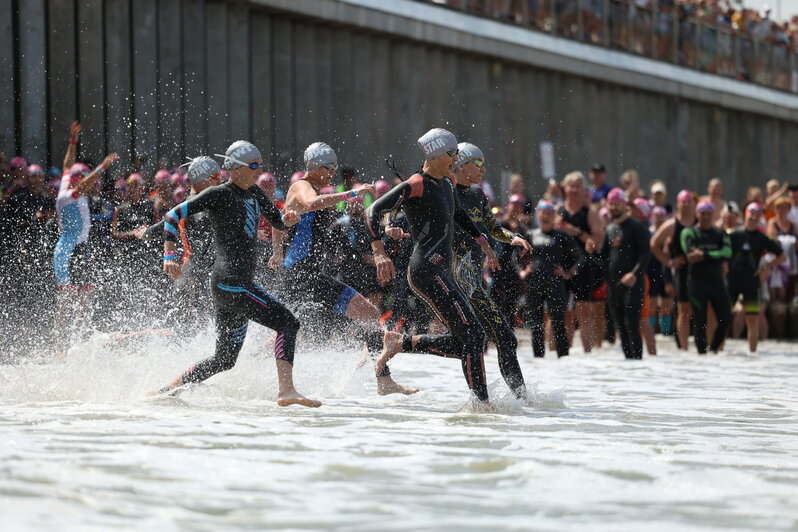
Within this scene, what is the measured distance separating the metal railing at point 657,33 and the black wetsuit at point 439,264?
13514mm

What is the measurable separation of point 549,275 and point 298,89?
677cm

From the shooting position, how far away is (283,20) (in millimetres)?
20219

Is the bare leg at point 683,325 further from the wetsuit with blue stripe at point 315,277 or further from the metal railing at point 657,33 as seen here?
the wetsuit with blue stripe at point 315,277

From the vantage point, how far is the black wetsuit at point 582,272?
15.6m

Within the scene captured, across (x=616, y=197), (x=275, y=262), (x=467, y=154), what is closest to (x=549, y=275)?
(x=616, y=197)

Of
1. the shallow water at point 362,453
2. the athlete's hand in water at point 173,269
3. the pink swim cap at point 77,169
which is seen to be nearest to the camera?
the shallow water at point 362,453

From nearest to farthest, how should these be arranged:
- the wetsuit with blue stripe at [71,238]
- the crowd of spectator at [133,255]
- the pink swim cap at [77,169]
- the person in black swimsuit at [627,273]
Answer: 1. the wetsuit with blue stripe at [71,238]
2. the pink swim cap at [77,169]
3. the crowd of spectator at [133,255]
4. the person in black swimsuit at [627,273]

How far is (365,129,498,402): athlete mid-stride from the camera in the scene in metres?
8.68

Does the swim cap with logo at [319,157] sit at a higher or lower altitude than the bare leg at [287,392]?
higher

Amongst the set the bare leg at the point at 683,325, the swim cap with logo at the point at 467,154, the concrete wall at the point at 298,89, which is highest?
the concrete wall at the point at 298,89

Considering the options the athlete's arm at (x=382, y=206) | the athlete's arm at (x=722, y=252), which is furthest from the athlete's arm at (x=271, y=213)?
the athlete's arm at (x=722, y=252)

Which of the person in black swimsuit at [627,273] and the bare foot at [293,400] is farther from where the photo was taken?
the person in black swimsuit at [627,273]

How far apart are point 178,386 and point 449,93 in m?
15.2

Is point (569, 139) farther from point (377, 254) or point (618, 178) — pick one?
point (377, 254)
